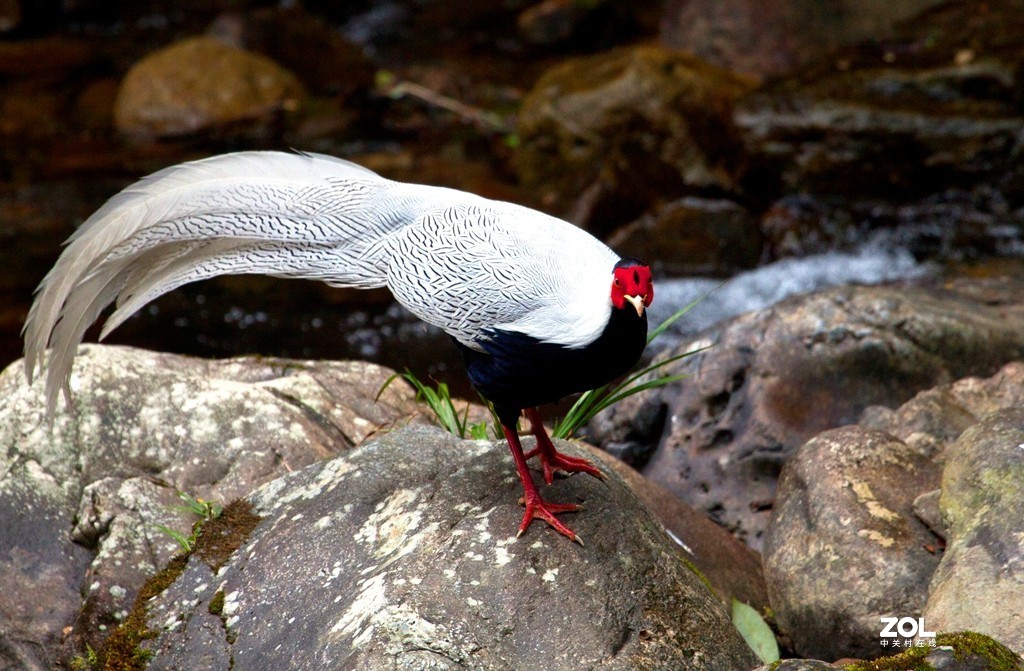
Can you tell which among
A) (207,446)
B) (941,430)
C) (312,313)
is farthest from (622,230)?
(207,446)

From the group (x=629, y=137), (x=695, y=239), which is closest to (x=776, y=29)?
(x=629, y=137)

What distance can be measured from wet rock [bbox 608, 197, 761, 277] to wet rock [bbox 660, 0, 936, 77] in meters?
3.74

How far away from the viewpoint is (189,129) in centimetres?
1260

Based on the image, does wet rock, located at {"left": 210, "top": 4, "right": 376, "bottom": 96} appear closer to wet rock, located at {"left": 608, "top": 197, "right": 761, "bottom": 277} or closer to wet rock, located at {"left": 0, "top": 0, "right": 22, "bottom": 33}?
wet rock, located at {"left": 0, "top": 0, "right": 22, "bottom": 33}

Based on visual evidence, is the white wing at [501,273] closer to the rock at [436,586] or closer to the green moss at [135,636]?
the rock at [436,586]

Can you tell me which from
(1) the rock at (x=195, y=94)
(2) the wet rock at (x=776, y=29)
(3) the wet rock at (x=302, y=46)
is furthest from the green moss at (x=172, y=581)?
(3) the wet rock at (x=302, y=46)

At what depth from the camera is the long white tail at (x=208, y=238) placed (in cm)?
353

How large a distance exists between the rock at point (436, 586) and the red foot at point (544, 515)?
29 millimetres

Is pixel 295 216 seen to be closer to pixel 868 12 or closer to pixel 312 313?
pixel 312 313

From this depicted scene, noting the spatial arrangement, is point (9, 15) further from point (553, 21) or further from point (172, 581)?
point (172, 581)

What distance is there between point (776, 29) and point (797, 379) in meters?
8.53

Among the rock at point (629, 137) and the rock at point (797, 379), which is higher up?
the rock at point (797, 379)

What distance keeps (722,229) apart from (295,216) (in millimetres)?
6240

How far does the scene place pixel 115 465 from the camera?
13.8 ft
